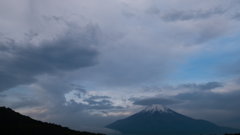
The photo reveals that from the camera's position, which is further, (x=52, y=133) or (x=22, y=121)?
(x=22, y=121)

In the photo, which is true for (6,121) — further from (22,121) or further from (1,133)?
(1,133)

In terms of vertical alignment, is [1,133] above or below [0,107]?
below

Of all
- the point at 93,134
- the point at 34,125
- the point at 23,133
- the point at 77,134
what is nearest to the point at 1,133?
the point at 23,133

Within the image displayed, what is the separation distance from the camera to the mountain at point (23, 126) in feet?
190

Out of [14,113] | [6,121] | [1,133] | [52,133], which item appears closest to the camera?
[1,133]

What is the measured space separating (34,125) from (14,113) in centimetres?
1200

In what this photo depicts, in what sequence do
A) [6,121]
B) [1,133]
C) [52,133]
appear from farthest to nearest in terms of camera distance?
[6,121]
[52,133]
[1,133]

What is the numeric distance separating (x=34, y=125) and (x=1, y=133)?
10.0 meters

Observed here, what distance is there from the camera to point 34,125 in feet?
211

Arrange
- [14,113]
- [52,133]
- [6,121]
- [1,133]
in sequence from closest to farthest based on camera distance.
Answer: [1,133], [52,133], [6,121], [14,113]

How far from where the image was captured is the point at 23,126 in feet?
202

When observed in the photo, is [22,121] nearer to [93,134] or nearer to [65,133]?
[65,133]

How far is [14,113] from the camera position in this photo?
73.3 meters

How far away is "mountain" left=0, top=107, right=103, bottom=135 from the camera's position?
57.9m
